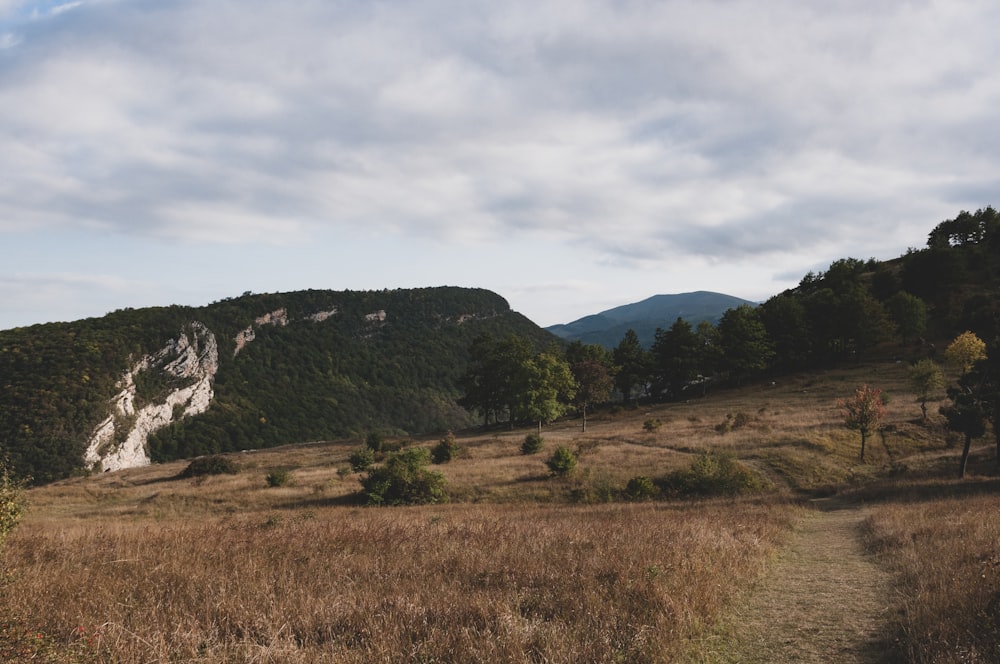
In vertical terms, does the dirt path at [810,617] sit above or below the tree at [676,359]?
below

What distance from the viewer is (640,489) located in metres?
28.2

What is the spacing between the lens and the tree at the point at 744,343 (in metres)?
77.3

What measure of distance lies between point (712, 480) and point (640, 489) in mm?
4052

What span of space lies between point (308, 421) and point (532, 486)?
124 metres

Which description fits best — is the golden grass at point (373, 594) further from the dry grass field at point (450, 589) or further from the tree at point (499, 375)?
the tree at point (499, 375)

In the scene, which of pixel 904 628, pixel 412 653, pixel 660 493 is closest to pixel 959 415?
pixel 660 493

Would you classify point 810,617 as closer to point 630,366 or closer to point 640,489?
point 640,489

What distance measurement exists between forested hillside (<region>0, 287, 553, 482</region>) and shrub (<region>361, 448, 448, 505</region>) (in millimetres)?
57438

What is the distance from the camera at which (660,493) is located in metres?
28.6

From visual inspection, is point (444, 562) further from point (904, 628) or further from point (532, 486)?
point (532, 486)

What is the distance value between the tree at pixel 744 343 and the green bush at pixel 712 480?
5174 centimetres

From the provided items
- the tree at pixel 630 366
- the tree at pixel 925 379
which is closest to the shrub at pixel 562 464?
the tree at pixel 925 379

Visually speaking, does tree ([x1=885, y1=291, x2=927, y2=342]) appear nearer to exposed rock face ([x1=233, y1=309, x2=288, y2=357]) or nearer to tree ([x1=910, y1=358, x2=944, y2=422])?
tree ([x1=910, y1=358, x2=944, y2=422])

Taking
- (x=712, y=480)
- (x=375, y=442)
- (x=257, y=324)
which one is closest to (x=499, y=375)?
(x=375, y=442)
